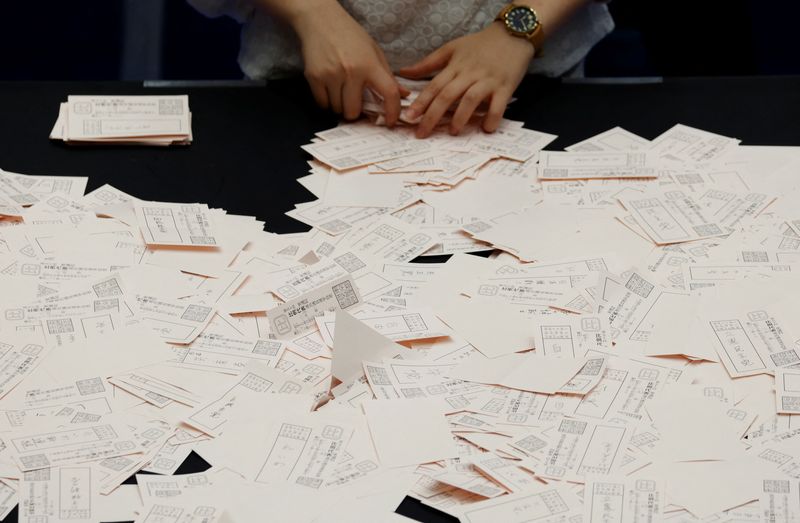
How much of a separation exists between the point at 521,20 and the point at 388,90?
0.27 m

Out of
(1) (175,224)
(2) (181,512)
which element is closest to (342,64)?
(1) (175,224)

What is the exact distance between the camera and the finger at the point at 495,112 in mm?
1580

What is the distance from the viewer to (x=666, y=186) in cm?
145

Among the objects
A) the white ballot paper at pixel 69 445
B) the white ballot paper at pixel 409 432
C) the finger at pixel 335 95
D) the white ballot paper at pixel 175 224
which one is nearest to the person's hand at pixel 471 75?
the finger at pixel 335 95

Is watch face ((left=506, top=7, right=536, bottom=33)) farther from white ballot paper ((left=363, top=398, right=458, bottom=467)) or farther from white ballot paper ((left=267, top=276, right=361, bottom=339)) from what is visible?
white ballot paper ((left=363, top=398, right=458, bottom=467))

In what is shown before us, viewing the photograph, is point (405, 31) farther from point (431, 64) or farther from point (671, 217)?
point (671, 217)

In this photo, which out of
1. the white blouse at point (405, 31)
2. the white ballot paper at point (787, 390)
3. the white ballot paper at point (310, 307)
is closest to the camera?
the white ballot paper at point (787, 390)

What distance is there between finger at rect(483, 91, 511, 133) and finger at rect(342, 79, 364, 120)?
0.20 metres

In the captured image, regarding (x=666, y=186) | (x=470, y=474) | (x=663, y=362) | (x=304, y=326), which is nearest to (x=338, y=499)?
(x=470, y=474)

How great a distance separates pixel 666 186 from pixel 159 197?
0.71 m

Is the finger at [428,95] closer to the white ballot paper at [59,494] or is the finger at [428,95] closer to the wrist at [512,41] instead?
the wrist at [512,41]

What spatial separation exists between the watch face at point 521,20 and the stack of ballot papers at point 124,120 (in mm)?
540

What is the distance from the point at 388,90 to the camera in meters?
1.58

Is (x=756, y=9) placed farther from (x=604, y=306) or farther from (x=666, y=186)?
(x=604, y=306)
